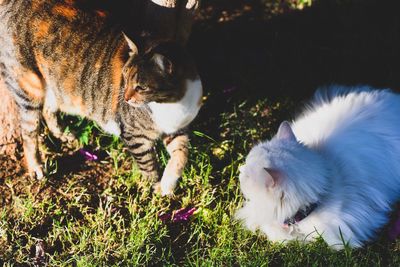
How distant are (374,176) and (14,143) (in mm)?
2503

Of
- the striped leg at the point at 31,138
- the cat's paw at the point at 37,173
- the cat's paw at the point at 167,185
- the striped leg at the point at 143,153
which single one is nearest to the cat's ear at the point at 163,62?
the striped leg at the point at 143,153

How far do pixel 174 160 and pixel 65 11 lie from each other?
3.94ft

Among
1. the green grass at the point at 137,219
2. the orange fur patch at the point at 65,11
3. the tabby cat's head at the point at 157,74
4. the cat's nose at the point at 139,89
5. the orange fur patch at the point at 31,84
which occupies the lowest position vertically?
the green grass at the point at 137,219

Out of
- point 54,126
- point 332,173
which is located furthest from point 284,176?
point 54,126

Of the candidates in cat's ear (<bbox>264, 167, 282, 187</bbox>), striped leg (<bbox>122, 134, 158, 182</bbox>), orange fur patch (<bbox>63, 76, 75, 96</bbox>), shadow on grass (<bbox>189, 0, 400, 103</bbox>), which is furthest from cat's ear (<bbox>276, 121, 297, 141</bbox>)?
orange fur patch (<bbox>63, 76, 75, 96</bbox>)

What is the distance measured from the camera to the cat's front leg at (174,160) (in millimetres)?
3318

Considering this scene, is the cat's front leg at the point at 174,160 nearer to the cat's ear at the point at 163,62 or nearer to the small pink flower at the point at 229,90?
the cat's ear at the point at 163,62

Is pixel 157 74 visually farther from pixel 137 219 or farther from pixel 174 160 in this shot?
pixel 137 219

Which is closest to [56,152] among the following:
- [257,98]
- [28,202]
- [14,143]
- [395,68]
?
[14,143]

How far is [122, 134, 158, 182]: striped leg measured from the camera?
3195mm

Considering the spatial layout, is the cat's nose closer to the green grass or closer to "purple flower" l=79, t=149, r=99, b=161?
the green grass

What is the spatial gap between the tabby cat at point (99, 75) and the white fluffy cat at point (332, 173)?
64 cm

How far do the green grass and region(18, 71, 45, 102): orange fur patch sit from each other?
52cm

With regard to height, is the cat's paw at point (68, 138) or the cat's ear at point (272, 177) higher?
the cat's ear at point (272, 177)
